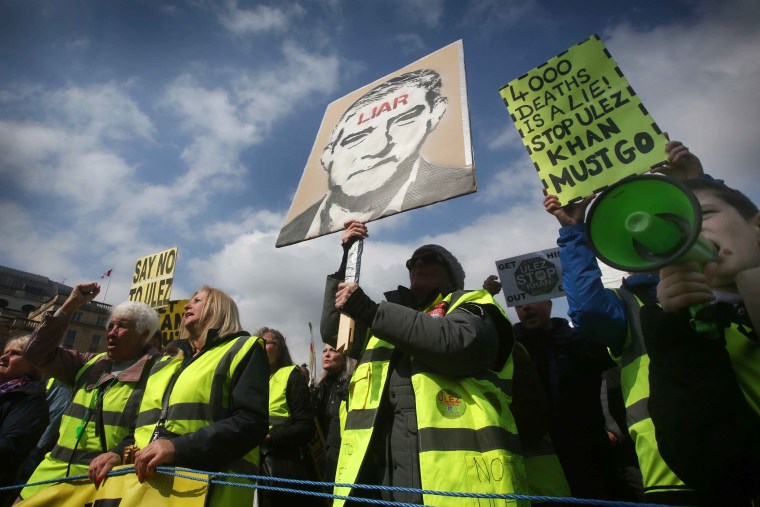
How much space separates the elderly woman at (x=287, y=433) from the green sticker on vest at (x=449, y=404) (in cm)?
213

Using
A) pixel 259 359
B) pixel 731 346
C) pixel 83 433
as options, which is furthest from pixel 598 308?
pixel 83 433

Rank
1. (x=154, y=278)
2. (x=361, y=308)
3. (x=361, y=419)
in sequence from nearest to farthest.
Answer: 1. (x=361, y=419)
2. (x=361, y=308)
3. (x=154, y=278)

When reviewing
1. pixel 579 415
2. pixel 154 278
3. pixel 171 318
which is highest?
pixel 154 278

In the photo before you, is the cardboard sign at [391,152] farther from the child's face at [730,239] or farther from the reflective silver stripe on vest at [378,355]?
the child's face at [730,239]

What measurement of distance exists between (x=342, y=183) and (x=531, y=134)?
4.93 ft

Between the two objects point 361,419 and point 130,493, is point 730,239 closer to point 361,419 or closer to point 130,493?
point 361,419

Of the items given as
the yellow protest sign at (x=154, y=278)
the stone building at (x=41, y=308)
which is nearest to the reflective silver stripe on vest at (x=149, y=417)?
the yellow protest sign at (x=154, y=278)

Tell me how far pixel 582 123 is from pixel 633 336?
1.69 m

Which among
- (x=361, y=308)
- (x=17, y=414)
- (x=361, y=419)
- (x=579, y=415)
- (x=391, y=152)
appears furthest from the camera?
(x=17, y=414)

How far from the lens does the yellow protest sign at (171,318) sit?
5.59 m

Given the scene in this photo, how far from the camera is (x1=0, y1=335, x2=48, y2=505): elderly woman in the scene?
3350 mm

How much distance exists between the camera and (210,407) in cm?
241

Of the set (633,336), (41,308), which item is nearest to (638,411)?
(633,336)

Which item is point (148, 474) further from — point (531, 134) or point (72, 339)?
point (72, 339)
